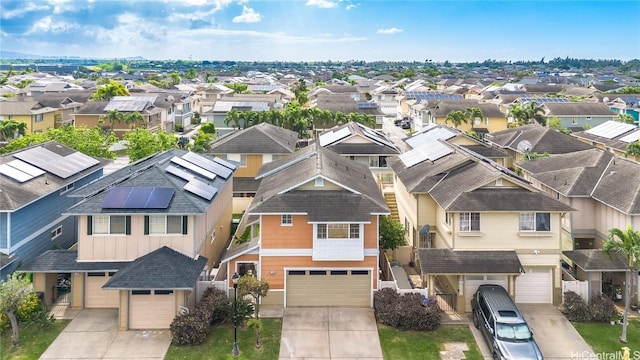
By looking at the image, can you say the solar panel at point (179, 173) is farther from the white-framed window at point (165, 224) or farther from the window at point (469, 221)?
the window at point (469, 221)

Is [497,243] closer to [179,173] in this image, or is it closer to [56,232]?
[179,173]

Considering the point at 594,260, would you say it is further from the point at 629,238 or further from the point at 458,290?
the point at 458,290

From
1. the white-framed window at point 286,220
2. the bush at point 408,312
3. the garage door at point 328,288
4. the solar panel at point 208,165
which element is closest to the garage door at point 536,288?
the bush at point 408,312

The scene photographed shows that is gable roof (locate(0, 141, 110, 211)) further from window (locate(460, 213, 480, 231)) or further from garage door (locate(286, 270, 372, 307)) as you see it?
window (locate(460, 213, 480, 231))

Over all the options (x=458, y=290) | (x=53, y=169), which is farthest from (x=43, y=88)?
(x=458, y=290)

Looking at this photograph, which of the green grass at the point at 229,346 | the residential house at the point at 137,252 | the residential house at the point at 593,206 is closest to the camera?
the green grass at the point at 229,346

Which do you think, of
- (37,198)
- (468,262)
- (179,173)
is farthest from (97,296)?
(468,262)
